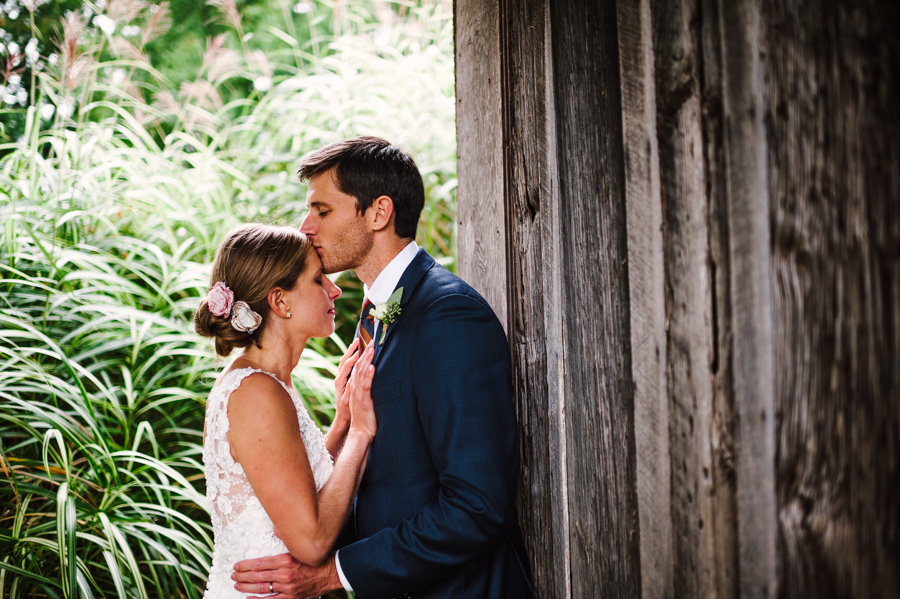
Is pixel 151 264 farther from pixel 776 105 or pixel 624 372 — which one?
pixel 776 105

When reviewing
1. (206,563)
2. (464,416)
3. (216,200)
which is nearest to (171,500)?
(206,563)

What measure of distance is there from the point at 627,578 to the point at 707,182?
0.82 metres

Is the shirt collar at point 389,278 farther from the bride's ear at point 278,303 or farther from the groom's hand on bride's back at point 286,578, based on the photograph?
the groom's hand on bride's back at point 286,578

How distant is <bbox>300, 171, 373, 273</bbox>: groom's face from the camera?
1.94 metres

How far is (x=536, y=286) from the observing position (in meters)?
1.65

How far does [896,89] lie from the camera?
0.67 metres

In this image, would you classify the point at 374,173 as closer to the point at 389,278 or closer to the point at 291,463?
the point at 389,278

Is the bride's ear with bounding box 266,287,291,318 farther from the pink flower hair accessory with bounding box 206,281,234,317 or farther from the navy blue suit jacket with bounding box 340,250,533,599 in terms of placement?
the navy blue suit jacket with bounding box 340,250,533,599

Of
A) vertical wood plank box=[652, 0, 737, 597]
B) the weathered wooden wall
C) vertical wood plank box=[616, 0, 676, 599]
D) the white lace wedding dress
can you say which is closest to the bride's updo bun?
the white lace wedding dress

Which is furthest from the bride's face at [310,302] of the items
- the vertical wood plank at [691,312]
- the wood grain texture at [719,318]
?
the wood grain texture at [719,318]

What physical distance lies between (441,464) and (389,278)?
2.13 feet

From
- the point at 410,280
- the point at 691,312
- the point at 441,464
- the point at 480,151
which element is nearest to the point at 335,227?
the point at 410,280

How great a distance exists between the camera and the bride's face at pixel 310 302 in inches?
76.5

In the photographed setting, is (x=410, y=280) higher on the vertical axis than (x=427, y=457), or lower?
higher
